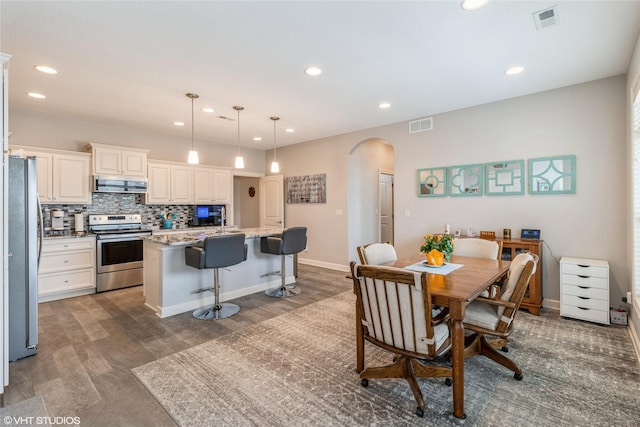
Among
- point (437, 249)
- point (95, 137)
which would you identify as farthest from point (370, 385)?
point (95, 137)

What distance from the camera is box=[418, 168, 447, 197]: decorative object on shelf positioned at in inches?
176

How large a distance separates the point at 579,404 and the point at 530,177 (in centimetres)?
269

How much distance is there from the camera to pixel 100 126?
15.9ft

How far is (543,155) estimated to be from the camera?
3.64 meters

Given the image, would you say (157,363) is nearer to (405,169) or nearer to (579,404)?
(579,404)

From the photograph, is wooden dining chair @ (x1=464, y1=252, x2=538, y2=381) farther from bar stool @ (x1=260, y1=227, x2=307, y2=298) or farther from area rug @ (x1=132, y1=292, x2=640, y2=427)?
bar stool @ (x1=260, y1=227, x2=307, y2=298)

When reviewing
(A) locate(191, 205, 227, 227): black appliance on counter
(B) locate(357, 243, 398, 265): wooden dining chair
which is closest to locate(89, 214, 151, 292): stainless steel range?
(A) locate(191, 205, 227, 227): black appliance on counter

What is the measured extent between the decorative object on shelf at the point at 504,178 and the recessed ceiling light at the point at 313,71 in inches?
105

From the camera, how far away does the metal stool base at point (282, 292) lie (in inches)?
Answer: 165

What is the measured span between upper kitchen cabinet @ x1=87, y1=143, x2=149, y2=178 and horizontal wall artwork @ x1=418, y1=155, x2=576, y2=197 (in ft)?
15.3

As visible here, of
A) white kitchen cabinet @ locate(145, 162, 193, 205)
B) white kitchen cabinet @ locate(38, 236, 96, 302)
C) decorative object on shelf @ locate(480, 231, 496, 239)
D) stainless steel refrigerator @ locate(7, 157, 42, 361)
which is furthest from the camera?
white kitchen cabinet @ locate(145, 162, 193, 205)

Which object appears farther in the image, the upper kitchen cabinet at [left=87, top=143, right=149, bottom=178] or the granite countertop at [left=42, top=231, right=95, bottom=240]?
the upper kitchen cabinet at [left=87, top=143, right=149, bottom=178]

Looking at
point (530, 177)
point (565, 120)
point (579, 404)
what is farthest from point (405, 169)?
point (579, 404)

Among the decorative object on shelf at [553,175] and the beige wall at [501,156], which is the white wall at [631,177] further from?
the decorative object on shelf at [553,175]
